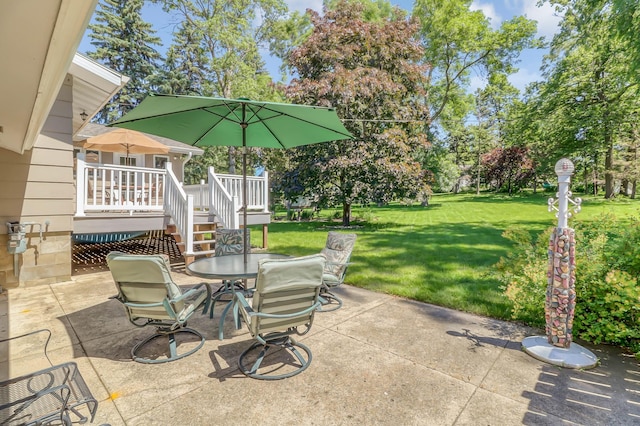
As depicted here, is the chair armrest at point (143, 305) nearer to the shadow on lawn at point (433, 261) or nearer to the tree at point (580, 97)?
the shadow on lawn at point (433, 261)

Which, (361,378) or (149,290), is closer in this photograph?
(361,378)

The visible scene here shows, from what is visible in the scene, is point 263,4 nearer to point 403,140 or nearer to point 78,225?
point 403,140

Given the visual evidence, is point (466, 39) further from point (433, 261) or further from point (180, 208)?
point (180, 208)

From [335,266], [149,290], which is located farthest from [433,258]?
[149,290]

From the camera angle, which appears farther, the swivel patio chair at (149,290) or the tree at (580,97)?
the tree at (580,97)

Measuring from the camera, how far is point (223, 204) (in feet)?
24.8

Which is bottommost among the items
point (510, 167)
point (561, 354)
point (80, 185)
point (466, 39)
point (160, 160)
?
point (561, 354)

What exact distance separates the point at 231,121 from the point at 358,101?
889 centimetres

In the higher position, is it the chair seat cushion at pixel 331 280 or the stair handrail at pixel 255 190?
the stair handrail at pixel 255 190

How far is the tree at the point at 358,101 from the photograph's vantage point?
39.6 ft

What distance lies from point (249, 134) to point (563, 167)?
4.03m

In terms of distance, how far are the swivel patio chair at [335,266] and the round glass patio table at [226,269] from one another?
0.83m

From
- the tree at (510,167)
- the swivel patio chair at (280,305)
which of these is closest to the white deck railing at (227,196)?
the swivel patio chair at (280,305)

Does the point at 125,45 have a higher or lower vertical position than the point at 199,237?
higher
